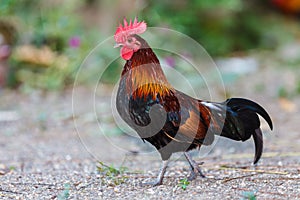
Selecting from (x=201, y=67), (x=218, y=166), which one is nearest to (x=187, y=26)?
(x=201, y=67)

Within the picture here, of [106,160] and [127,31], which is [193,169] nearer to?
[127,31]

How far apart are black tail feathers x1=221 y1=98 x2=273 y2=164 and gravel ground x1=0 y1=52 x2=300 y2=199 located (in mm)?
333

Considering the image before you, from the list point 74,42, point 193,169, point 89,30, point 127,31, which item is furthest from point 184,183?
point 89,30

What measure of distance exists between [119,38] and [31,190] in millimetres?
1177

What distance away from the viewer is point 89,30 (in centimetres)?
971

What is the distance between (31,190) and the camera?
390 centimetres

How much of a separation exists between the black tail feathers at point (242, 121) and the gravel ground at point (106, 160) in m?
0.33

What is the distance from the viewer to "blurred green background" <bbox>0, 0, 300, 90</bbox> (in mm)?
8453

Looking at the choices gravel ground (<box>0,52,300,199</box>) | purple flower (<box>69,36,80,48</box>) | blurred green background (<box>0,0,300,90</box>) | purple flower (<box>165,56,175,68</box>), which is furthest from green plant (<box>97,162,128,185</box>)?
purple flower (<box>69,36,80,48</box>)

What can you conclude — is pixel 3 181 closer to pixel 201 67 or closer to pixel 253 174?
pixel 253 174

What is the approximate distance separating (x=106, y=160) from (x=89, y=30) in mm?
4905

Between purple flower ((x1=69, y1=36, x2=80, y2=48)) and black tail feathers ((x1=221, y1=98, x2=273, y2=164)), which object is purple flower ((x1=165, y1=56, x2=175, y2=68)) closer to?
purple flower ((x1=69, y1=36, x2=80, y2=48))

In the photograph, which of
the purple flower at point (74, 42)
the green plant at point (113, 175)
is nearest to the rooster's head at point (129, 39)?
the green plant at point (113, 175)

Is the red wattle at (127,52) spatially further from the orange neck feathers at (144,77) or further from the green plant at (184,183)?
the green plant at (184,183)
